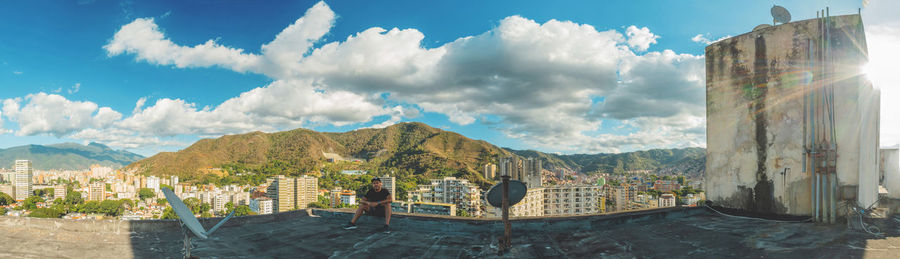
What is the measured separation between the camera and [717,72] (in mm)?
6504

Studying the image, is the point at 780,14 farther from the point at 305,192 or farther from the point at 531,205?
the point at 305,192

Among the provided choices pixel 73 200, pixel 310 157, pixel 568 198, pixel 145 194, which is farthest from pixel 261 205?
pixel 310 157

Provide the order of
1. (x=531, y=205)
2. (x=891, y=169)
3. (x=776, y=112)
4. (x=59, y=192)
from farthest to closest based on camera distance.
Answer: (x=59, y=192) < (x=531, y=205) < (x=891, y=169) < (x=776, y=112)

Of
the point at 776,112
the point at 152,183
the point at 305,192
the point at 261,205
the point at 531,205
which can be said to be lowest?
the point at 261,205

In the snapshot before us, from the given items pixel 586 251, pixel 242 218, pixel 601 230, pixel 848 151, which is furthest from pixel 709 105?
pixel 242 218

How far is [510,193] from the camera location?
4.44 m

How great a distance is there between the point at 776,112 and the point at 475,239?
5050 millimetres

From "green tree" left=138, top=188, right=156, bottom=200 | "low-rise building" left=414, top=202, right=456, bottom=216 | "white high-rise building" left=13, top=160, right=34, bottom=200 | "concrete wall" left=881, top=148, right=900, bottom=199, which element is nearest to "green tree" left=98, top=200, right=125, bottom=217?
"green tree" left=138, top=188, right=156, bottom=200

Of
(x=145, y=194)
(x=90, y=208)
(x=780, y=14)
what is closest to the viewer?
(x=780, y=14)

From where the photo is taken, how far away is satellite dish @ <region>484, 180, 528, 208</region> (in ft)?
14.4

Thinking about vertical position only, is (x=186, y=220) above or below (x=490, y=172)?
above

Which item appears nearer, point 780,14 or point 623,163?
point 780,14

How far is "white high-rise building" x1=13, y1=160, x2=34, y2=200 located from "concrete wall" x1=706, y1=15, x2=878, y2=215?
16666 centimetres

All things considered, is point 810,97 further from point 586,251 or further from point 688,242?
point 586,251
